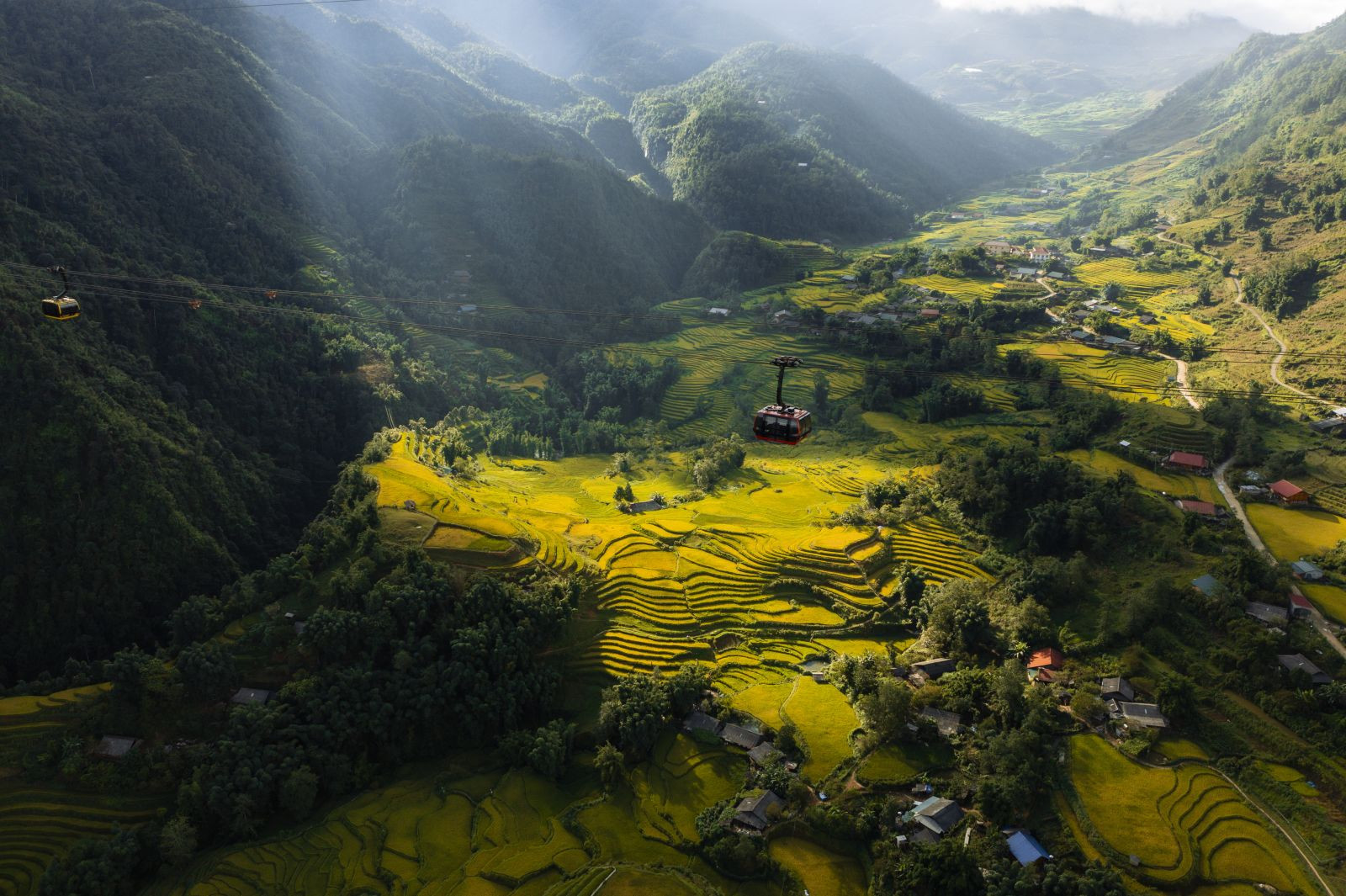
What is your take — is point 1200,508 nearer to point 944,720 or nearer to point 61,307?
point 944,720

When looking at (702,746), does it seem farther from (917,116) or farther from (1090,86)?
(1090,86)

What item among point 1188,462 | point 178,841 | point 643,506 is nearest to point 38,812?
point 178,841

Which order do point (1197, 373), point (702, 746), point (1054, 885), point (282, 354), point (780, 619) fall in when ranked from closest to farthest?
point (1054, 885) → point (702, 746) → point (780, 619) → point (282, 354) → point (1197, 373)

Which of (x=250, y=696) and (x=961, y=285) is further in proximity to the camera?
(x=961, y=285)

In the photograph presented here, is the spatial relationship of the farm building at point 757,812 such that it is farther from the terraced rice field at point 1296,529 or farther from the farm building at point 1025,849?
the terraced rice field at point 1296,529

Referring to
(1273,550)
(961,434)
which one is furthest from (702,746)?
(961,434)

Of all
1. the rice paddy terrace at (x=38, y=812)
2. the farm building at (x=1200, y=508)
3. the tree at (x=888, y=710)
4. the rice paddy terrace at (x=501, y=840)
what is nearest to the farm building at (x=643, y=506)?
the rice paddy terrace at (x=501, y=840)
